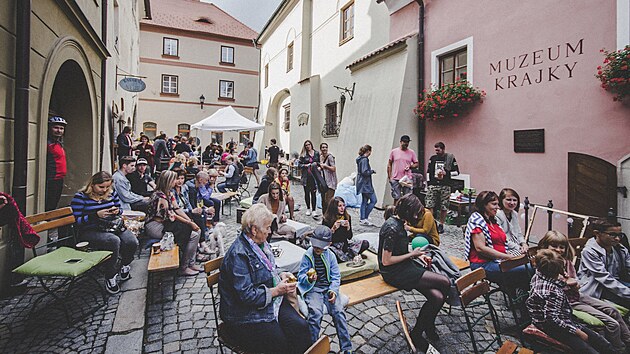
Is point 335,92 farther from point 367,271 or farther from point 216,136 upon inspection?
point 216,136

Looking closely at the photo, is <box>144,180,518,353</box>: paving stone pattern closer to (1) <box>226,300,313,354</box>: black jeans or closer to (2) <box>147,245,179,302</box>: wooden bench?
(2) <box>147,245,179,302</box>: wooden bench

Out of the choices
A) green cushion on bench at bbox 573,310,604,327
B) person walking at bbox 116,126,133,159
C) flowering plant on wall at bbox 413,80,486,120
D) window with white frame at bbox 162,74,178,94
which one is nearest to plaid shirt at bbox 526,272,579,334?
green cushion on bench at bbox 573,310,604,327

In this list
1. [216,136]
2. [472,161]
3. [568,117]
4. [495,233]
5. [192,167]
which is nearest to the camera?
[495,233]

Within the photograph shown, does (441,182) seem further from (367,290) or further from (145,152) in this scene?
(145,152)

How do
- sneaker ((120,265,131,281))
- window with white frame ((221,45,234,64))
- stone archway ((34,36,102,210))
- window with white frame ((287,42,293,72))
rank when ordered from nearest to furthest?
sneaker ((120,265,131,281)) < stone archway ((34,36,102,210)) < window with white frame ((287,42,293,72)) < window with white frame ((221,45,234,64))

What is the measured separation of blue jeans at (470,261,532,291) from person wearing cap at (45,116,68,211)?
6199 mm

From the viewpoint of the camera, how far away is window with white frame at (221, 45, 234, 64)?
1149 inches

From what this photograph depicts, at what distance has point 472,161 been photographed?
8.09 m

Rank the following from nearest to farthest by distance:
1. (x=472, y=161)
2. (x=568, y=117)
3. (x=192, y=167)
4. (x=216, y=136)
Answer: (x=568, y=117) < (x=472, y=161) < (x=192, y=167) < (x=216, y=136)

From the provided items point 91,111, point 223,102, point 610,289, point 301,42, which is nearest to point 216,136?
point 223,102

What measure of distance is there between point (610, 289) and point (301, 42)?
53.9 feet

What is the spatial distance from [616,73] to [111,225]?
7.38m

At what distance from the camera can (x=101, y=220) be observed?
165 inches

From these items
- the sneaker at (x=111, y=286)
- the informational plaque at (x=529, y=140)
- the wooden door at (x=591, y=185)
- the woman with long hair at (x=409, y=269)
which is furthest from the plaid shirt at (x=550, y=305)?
the informational plaque at (x=529, y=140)
